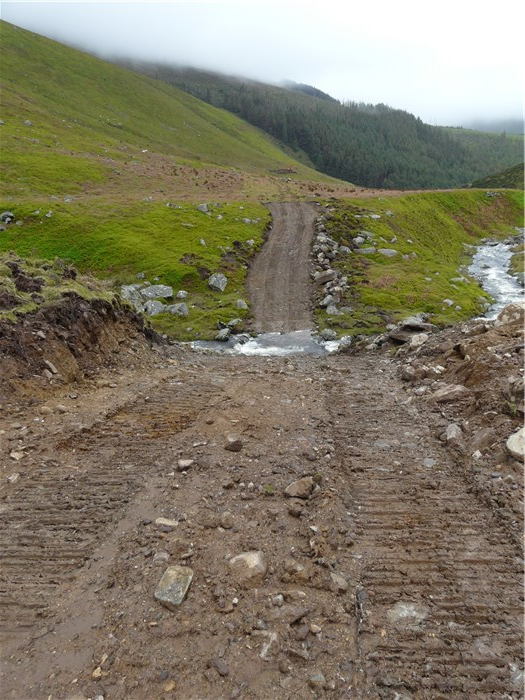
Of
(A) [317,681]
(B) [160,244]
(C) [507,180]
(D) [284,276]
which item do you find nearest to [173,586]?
(A) [317,681]

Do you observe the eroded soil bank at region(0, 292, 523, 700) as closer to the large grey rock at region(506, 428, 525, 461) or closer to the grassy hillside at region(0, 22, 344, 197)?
the large grey rock at region(506, 428, 525, 461)

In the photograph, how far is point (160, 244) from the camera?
40.6 metres

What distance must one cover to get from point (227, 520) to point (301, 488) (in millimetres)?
1866

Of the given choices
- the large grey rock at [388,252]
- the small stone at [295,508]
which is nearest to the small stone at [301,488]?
the small stone at [295,508]

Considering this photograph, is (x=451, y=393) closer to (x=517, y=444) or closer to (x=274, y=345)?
(x=517, y=444)

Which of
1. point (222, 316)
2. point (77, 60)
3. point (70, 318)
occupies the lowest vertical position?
point (222, 316)

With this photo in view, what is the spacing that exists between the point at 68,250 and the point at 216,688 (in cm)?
4165

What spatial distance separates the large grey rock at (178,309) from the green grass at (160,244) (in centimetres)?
45

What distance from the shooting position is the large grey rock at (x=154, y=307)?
103ft

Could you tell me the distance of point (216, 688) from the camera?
5.64m

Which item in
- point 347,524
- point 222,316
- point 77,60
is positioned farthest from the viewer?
point 77,60

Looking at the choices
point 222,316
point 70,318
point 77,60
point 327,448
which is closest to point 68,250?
point 222,316

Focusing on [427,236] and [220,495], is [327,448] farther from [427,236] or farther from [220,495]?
[427,236]

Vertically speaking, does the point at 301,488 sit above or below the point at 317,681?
above
